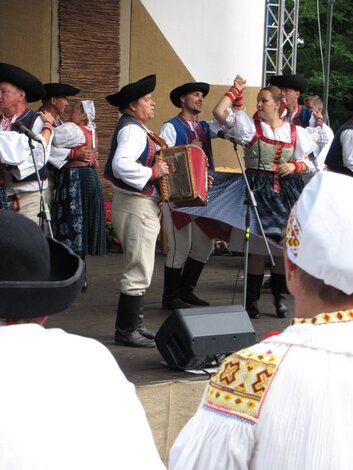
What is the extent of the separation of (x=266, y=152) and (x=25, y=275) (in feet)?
15.1

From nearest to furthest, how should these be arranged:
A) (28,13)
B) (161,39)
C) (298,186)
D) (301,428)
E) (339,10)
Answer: (301,428) < (298,186) < (28,13) < (161,39) < (339,10)

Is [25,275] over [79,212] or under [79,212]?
over

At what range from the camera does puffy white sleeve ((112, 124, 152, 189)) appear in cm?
494

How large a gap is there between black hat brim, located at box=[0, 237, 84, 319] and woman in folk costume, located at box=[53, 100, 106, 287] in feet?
15.4

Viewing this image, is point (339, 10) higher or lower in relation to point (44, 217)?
higher

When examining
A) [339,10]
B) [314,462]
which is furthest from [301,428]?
[339,10]

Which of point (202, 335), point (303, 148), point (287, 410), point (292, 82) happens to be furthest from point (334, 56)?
point (287, 410)

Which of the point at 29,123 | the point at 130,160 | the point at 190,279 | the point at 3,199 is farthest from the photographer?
the point at 190,279

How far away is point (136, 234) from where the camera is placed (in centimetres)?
507

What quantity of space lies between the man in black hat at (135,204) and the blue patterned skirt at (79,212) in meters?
1.32

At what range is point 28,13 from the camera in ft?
29.1

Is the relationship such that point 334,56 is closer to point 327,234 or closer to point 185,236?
point 185,236

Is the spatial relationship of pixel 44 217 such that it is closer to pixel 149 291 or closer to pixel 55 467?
pixel 149 291

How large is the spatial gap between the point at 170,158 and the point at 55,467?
3.80 metres
